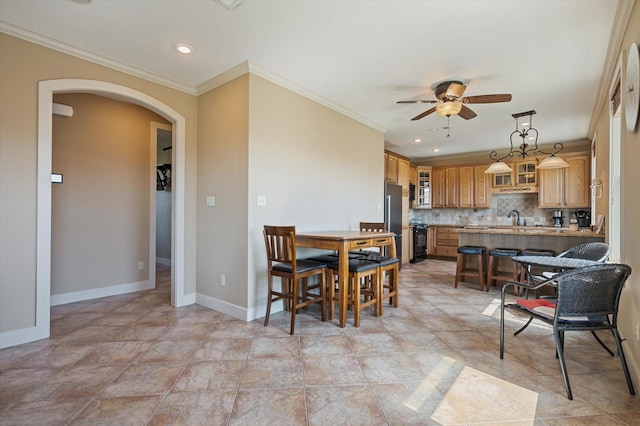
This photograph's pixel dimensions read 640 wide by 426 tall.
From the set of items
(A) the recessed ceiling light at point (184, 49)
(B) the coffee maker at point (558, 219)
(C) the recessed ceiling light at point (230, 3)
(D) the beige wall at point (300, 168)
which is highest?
(A) the recessed ceiling light at point (184, 49)

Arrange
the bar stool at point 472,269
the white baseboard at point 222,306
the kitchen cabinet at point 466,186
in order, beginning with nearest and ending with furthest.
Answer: the white baseboard at point 222,306 → the bar stool at point 472,269 → the kitchen cabinet at point 466,186

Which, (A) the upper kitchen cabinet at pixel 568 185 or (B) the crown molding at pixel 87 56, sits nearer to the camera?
(B) the crown molding at pixel 87 56

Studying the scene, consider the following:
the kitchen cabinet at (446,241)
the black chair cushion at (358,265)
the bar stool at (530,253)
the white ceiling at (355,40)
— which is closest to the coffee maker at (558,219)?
the kitchen cabinet at (446,241)

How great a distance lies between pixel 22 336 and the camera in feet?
7.99

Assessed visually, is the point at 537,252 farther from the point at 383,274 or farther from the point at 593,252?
the point at 383,274

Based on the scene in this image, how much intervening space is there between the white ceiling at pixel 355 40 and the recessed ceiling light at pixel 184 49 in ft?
0.22

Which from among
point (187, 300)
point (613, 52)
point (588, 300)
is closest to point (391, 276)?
point (588, 300)

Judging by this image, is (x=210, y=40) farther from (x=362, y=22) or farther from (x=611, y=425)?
(x=611, y=425)

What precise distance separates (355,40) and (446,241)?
5766 mm

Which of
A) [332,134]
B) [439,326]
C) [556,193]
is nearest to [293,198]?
[332,134]

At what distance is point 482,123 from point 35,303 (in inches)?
234

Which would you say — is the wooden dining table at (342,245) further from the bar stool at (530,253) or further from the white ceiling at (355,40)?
the bar stool at (530,253)

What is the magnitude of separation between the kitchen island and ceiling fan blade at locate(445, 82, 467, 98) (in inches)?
85.7

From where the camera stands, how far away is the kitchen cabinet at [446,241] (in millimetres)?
7059
